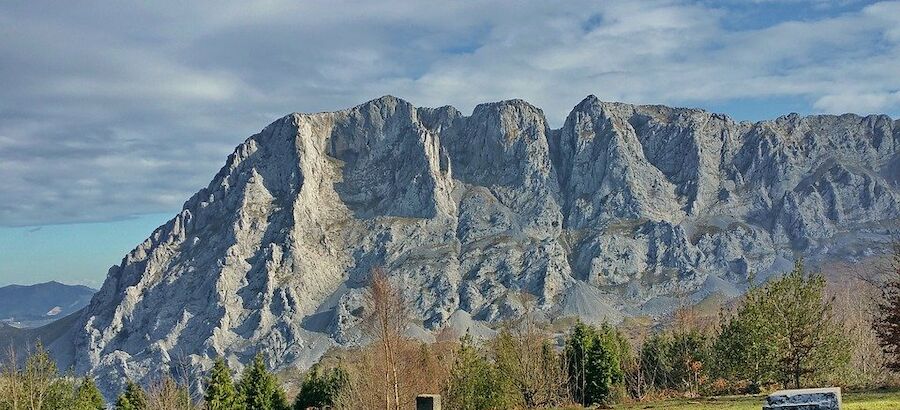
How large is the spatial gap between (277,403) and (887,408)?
79.5 metres

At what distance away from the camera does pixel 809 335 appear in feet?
134

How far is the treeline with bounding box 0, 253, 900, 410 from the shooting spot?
41.0m

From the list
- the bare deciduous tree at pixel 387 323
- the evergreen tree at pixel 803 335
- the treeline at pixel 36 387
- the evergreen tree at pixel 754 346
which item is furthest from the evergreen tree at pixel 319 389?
the evergreen tree at pixel 803 335

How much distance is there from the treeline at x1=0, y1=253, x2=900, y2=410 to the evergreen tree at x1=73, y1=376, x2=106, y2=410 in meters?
0.22

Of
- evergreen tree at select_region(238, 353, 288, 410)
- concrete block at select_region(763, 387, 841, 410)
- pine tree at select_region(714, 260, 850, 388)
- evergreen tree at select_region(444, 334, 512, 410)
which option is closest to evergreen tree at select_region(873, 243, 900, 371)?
pine tree at select_region(714, 260, 850, 388)

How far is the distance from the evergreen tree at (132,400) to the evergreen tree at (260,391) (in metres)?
11.9

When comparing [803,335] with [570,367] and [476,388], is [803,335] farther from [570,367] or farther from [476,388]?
[570,367]

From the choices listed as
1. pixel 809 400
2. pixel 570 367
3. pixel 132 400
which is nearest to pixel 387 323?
pixel 809 400

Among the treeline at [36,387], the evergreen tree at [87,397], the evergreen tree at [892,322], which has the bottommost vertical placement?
the evergreen tree at [87,397]

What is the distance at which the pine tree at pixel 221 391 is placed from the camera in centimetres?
8288

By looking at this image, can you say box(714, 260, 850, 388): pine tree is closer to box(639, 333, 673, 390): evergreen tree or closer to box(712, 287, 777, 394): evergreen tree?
box(712, 287, 777, 394): evergreen tree

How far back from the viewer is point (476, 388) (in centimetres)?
6444

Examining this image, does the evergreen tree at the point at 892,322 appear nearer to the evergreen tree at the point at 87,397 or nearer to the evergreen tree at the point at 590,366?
the evergreen tree at the point at 590,366

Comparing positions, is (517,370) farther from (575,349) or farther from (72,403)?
(72,403)
